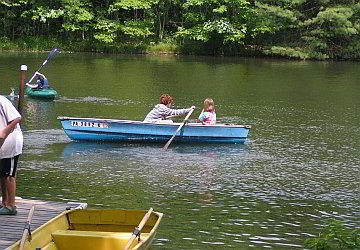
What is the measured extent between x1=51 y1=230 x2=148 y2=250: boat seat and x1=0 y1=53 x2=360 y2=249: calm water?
1.60 meters

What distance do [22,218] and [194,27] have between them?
47.6 meters

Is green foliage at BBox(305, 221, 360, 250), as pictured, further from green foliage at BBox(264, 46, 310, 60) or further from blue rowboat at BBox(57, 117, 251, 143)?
green foliage at BBox(264, 46, 310, 60)

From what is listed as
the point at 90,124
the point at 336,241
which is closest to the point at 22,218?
the point at 336,241

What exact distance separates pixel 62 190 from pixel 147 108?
40.1 feet

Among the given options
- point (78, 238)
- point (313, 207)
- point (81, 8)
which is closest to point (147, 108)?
point (313, 207)

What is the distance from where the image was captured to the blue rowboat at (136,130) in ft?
60.5

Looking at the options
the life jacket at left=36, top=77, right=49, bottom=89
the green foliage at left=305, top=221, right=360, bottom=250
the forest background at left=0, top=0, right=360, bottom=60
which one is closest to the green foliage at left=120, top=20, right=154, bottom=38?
the forest background at left=0, top=0, right=360, bottom=60

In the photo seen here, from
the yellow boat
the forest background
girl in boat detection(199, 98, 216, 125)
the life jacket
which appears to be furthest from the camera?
the forest background

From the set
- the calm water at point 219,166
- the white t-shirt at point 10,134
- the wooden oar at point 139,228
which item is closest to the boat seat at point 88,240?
the wooden oar at point 139,228

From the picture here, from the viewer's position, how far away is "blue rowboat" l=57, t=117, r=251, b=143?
60.5 feet

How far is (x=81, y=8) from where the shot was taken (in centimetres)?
5719

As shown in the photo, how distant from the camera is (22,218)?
950 centimetres

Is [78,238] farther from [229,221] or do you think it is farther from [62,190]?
[62,190]

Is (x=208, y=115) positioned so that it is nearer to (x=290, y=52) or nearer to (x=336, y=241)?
(x=336, y=241)
